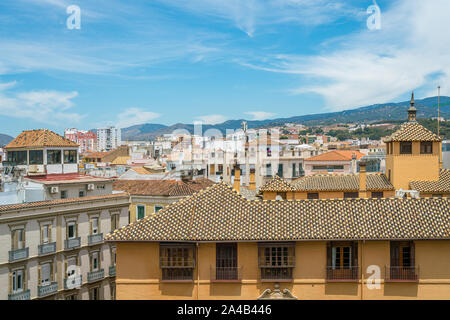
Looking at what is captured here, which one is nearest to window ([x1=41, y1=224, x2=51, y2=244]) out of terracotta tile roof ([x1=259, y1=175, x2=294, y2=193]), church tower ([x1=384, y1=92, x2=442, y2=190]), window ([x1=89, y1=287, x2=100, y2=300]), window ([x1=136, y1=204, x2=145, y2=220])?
window ([x1=89, y1=287, x2=100, y2=300])

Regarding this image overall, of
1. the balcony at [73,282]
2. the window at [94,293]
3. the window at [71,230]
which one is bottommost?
the window at [94,293]

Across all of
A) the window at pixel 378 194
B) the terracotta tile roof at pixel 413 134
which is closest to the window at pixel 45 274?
the window at pixel 378 194

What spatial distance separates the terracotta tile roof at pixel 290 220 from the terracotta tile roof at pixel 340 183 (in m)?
15.5

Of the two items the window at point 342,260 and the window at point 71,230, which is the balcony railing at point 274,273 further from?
the window at point 71,230

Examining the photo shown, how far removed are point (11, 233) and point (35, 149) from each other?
8355mm

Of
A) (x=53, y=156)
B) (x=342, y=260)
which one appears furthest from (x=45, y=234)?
(x=342, y=260)

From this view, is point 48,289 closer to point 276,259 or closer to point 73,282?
point 73,282

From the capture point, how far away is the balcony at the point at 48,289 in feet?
88.7

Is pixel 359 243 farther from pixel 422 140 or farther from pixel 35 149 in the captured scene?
pixel 35 149

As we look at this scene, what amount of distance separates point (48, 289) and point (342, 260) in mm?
17383

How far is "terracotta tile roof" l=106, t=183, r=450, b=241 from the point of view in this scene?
17359mm

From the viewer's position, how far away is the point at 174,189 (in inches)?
1412

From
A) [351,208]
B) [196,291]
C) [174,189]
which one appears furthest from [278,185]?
[196,291]
